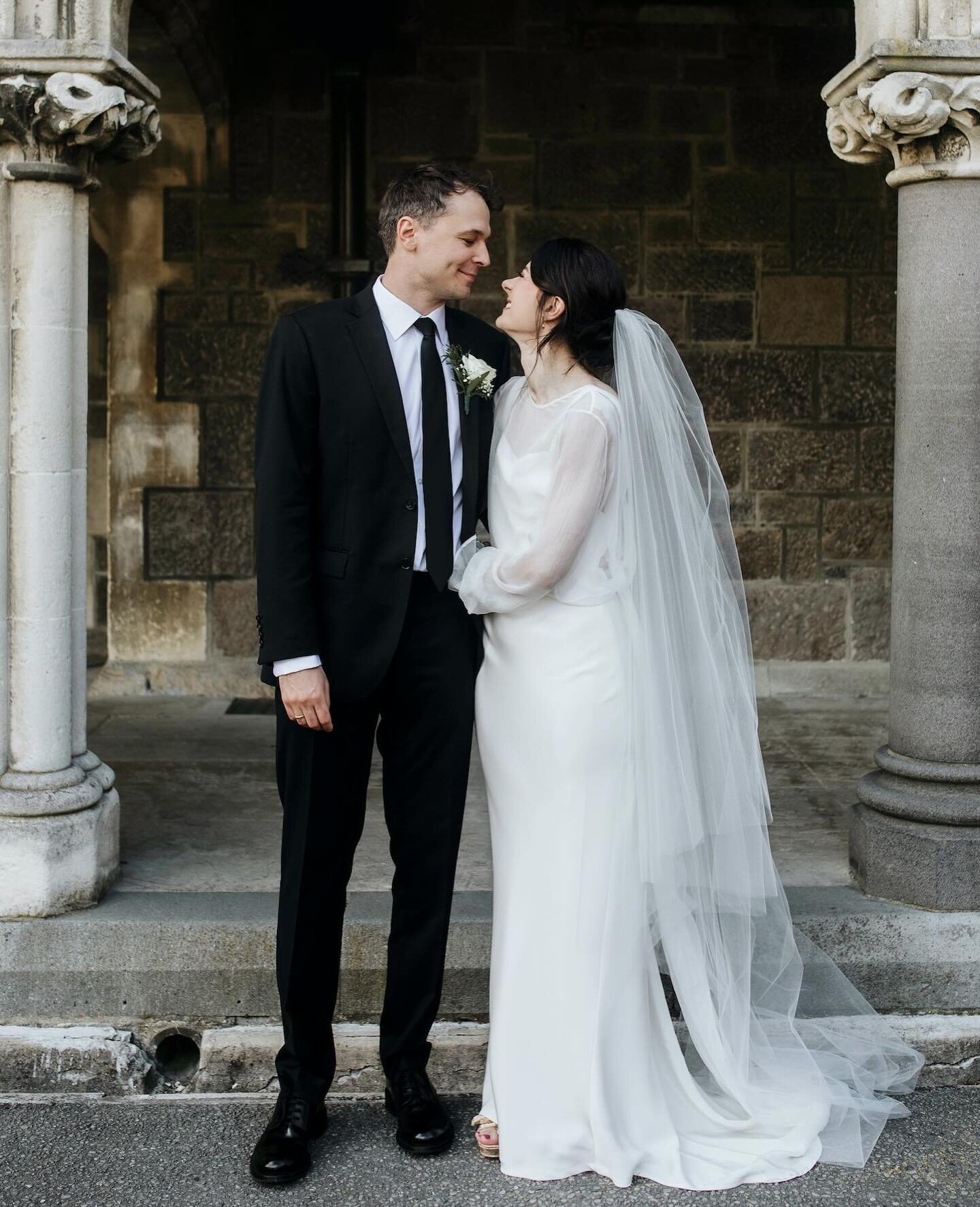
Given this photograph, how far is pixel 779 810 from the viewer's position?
15.8 ft

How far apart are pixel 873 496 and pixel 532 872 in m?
4.02

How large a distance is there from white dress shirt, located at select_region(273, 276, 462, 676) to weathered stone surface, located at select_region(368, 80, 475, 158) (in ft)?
11.5

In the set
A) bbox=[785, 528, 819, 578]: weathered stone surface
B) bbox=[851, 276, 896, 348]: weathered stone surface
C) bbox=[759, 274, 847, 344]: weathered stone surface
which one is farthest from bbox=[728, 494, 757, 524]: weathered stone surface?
bbox=[851, 276, 896, 348]: weathered stone surface

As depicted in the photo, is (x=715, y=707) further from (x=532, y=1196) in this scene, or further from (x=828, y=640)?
(x=828, y=640)

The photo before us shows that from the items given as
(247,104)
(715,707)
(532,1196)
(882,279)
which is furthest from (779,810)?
(247,104)

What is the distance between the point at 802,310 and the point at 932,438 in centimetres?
292

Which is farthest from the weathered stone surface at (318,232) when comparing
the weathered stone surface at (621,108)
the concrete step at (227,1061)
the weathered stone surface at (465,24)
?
the concrete step at (227,1061)

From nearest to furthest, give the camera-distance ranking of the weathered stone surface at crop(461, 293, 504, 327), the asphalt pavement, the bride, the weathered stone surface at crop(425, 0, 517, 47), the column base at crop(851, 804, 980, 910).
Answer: the asphalt pavement → the bride → the column base at crop(851, 804, 980, 910) → the weathered stone surface at crop(425, 0, 517, 47) → the weathered stone surface at crop(461, 293, 504, 327)

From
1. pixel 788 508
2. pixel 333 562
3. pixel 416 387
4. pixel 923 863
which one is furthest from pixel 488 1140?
pixel 788 508

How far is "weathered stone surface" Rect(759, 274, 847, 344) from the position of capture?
21.4ft

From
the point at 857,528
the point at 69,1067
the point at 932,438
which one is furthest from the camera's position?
the point at 857,528

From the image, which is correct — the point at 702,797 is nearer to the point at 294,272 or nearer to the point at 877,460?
the point at 877,460

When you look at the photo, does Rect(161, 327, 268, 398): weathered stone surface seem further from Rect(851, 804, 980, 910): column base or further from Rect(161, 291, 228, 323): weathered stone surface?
Rect(851, 804, 980, 910): column base

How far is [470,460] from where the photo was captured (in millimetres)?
3154
